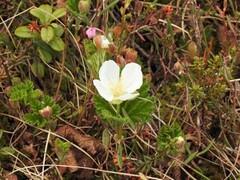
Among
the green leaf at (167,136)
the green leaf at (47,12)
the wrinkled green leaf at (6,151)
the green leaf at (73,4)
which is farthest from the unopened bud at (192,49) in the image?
the wrinkled green leaf at (6,151)

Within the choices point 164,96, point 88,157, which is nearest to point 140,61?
point 164,96

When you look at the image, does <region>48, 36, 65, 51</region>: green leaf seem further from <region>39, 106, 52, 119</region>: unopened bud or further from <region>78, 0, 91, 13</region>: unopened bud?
<region>39, 106, 52, 119</region>: unopened bud

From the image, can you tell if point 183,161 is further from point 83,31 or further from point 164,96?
point 83,31

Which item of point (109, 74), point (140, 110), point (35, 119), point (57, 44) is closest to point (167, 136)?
point (140, 110)

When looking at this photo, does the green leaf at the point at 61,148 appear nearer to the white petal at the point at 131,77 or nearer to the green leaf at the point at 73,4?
the white petal at the point at 131,77

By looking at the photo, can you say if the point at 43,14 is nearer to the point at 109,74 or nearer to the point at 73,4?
the point at 73,4

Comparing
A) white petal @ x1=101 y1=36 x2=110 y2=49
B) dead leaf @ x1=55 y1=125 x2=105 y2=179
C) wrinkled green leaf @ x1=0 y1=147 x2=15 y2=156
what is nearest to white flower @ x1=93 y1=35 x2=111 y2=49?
white petal @ x1=101 y1=36 x2=110 y2=49
